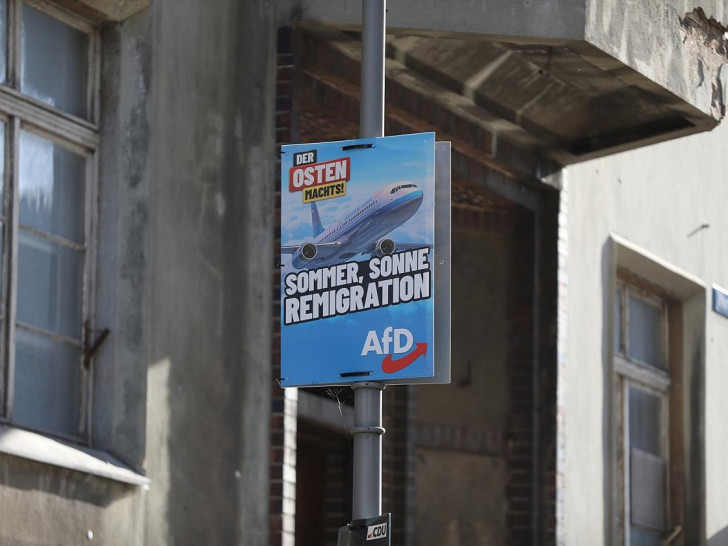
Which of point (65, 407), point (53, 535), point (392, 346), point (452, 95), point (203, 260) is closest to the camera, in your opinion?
point (392, 346)

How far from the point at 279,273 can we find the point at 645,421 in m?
6.00

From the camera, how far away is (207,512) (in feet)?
33.2

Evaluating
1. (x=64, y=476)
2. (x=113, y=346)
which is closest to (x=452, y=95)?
(x=113, y=346)

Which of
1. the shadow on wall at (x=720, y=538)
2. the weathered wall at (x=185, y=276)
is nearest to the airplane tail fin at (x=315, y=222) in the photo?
the weathered wall at (x=185, y=276)

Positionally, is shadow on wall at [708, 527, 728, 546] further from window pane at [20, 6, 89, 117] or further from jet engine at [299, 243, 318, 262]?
jet engine at [299, 243, 318, 262]

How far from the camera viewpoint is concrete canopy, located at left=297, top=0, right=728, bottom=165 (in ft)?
36.6

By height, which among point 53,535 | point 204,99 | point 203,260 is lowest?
point 53,535

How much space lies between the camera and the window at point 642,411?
15352 millimetres

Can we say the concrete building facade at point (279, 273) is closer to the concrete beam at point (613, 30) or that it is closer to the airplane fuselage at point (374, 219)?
the concrete beam at point (613, 30)

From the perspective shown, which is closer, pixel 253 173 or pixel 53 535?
pixel 53 535

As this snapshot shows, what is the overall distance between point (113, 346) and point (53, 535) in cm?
120

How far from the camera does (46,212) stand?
9852mm

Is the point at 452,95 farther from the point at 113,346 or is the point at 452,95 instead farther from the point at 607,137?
the point at 113,346

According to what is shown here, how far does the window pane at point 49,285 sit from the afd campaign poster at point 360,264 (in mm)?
1947
